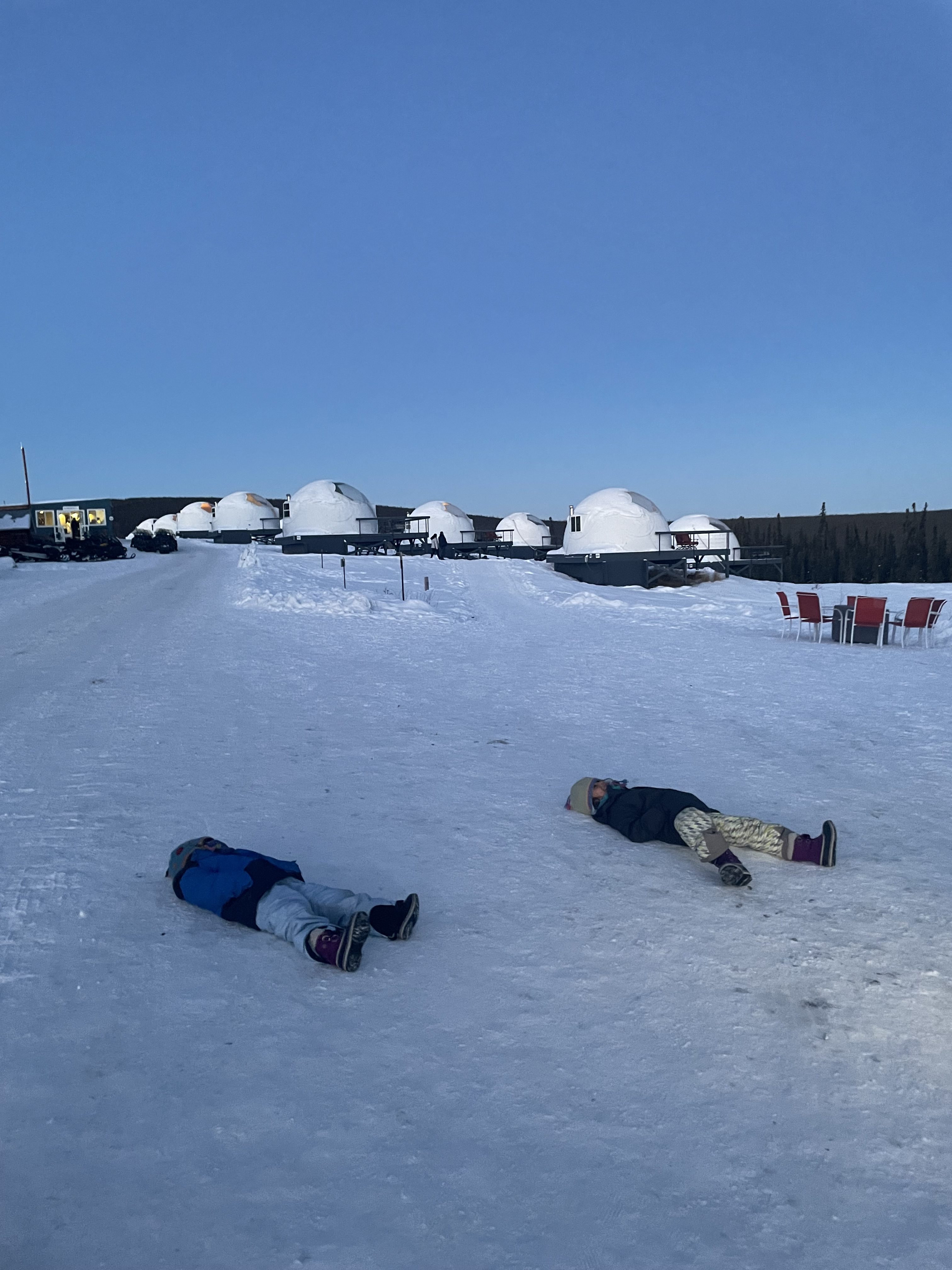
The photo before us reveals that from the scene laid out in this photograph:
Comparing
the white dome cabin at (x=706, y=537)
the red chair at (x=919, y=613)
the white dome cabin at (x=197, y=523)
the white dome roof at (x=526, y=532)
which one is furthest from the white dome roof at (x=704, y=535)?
the white dome cabin at (x=197, y=523)

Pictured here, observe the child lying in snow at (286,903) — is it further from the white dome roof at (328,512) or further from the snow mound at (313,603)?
the white dome roof at (328,512)

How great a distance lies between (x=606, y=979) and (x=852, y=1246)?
53.2 inches

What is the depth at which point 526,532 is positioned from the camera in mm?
46562

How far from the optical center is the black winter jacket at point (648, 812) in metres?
4.79

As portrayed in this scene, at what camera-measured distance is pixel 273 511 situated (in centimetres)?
5403

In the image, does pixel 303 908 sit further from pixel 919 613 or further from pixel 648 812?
pixel 919 613

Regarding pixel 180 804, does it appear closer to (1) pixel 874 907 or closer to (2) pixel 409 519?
(1) pixel 874 907

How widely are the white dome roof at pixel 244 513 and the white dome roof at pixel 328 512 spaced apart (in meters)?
11.4

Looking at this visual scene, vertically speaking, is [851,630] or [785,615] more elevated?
[785,615]

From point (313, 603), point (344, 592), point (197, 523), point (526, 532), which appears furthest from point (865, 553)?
point (313, 603)

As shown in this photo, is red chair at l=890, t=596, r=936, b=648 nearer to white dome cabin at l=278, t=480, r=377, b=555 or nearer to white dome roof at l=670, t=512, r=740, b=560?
white dome roof at l=670, t=512, r=740, b=560

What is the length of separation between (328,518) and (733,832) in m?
38.1

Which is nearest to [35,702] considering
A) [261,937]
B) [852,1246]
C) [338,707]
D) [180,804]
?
[338,707]

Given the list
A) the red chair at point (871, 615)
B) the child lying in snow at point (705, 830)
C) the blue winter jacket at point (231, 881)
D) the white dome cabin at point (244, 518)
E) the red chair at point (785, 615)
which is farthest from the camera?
the white dome cabin at point (244, 518)
